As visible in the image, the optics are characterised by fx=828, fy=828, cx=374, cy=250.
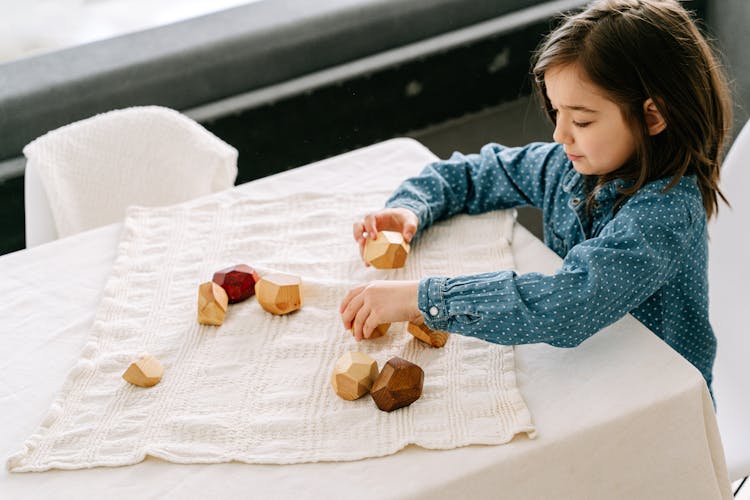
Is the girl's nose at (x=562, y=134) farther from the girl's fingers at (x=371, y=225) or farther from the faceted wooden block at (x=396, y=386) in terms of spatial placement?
the faceted wooden block at (x=396, y=386)

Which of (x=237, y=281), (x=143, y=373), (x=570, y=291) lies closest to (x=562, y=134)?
(x=570, y=291)

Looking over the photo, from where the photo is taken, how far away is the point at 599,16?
41.5 inches

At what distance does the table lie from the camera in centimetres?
81

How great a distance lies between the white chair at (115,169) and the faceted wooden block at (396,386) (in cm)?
72

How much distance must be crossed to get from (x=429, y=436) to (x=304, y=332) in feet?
0.80

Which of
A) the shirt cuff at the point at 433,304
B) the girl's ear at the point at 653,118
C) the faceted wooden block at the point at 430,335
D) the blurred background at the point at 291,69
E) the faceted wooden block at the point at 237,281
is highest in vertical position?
the girl's ear at the point at 653,118

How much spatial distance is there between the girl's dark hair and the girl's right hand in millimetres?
277

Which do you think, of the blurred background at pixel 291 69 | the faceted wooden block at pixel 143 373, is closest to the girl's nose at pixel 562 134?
the faceted wooden block at pixel 143 373

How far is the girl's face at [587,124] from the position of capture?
105 cm

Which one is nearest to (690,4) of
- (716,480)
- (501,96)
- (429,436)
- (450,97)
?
(501,96)

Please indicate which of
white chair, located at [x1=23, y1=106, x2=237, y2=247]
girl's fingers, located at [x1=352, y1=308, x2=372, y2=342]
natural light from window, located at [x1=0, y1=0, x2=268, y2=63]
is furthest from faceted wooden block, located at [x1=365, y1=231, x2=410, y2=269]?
natural light from window, located at [x1=0, y1=0, x2=268, y2=63]

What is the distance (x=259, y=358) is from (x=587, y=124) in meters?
0.51

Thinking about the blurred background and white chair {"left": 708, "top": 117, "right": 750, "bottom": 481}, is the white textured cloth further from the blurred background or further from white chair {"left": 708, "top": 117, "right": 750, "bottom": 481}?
the blurred background

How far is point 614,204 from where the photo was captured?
1.12 meters
